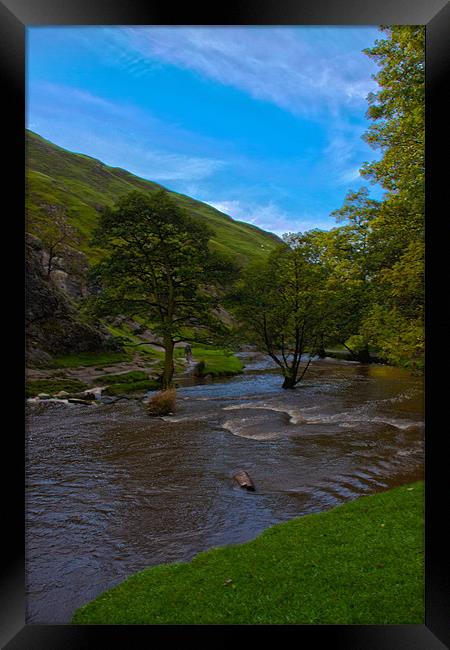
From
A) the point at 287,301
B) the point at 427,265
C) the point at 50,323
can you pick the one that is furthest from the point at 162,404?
the point at 50,323

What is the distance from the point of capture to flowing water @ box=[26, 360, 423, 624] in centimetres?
789

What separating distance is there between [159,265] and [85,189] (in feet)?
396

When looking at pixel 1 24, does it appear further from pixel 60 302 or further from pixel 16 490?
pixel 60 302

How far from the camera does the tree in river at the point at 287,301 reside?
2656 cm

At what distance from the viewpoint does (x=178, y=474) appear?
40.5 ft

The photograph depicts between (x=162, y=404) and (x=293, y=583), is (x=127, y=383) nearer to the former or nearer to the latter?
(x=162, y=404)

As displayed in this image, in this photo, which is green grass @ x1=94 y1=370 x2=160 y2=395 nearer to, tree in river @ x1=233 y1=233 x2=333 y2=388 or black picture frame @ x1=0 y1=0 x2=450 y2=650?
tree in river @ x1=233 y1=233 x2=333 y2=388

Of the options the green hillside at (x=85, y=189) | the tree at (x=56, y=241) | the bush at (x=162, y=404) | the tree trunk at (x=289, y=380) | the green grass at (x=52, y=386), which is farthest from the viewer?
the green hillside at (x=85, y=189)

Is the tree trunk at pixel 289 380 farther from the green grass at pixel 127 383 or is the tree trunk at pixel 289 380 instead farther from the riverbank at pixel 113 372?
the green grass at pixel 127 383

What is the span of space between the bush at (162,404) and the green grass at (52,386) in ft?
24.8

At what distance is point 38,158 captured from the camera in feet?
474

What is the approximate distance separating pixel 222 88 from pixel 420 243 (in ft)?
30.2

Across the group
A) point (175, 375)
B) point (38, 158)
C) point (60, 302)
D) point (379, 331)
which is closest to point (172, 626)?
point (379, 331)

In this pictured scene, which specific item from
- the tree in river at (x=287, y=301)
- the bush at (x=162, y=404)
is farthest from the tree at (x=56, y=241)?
the bush at (x=162, y=404)
